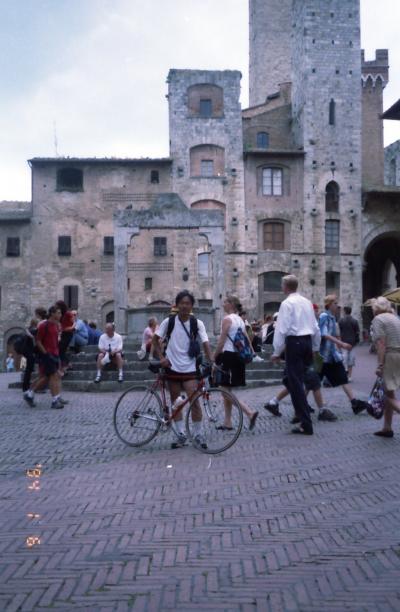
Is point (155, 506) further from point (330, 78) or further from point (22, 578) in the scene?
point (330, 78)

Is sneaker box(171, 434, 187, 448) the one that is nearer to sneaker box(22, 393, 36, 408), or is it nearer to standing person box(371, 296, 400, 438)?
standing person box(371, 296, 400, 438)

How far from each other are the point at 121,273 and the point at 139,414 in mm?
14687

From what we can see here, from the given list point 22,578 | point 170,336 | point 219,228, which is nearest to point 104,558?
point 22,578

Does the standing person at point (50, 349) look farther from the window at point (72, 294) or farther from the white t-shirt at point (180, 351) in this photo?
the window at point (72, 294)

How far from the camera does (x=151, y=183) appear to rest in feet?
121

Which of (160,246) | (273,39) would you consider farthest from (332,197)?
(273,39)

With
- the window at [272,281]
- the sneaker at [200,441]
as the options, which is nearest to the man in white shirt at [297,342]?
the sneaker at [200,441]

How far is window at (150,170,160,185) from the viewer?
36.9m

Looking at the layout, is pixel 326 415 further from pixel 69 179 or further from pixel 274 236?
pixel 69 179

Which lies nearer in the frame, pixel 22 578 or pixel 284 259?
pixel 22 578

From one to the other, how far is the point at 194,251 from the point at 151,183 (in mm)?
4447

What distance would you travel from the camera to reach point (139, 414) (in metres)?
8.30

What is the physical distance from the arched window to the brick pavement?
29.6 m

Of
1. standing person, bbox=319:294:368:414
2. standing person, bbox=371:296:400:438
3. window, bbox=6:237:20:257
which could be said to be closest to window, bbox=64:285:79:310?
window, bbox=6:237:20:257
